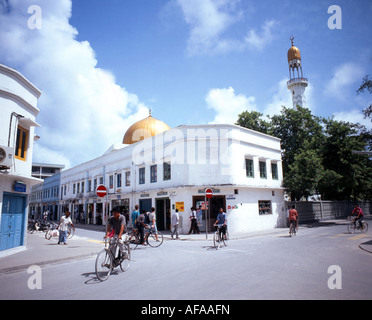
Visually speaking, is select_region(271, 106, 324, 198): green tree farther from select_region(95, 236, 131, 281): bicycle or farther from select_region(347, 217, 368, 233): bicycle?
select_region(95, 236, 131, 281): bicycle

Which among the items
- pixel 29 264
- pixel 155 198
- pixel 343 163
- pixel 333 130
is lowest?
pixel 29 264

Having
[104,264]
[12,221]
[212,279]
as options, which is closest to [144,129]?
[12,221]

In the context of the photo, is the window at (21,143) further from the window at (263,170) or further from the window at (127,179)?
the window at (263,170)

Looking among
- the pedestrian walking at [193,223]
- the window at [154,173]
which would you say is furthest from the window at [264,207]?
the window at [154,173]

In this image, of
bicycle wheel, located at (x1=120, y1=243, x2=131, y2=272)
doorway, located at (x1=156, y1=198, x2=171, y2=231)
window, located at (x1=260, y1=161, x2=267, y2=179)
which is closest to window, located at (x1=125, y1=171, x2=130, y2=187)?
doorway, located at (x1=156, y1=198, x2=171, y2=231)

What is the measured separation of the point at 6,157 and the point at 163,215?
13959mm

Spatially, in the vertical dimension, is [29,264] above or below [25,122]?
below

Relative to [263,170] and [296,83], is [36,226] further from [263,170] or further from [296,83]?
[296,83]

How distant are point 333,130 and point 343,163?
3859mm

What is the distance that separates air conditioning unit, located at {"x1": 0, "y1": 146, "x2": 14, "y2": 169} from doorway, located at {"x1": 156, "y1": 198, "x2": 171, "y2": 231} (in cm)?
1326

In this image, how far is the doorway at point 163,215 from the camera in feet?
71.4

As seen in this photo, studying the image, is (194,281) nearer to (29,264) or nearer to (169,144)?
(29,264)
